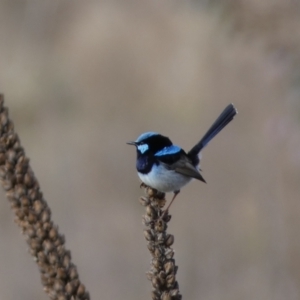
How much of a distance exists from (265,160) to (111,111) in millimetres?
4333

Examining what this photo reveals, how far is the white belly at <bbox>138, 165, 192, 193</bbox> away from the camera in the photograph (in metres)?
3.57

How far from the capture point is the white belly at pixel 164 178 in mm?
3570

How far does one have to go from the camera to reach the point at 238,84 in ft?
24.0

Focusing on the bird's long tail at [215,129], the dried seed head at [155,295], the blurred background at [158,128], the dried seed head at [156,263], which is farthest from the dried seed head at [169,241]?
the bird's long tail at [215,129]

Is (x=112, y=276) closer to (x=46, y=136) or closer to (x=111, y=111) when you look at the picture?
(x=46, y=136)

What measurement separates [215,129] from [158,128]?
382 centimetres

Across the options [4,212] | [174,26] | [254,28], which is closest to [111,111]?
[174,26]

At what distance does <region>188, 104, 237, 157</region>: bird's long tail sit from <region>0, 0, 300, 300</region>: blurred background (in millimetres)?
318

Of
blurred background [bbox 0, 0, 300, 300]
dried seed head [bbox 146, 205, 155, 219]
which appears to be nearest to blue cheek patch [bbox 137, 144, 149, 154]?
blurred background [bbox 0, 0, 300, 300]

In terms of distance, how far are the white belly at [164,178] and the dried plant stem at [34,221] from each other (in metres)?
1.60

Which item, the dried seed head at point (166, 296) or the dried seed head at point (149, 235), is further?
the dried seed head at point (149, 235)

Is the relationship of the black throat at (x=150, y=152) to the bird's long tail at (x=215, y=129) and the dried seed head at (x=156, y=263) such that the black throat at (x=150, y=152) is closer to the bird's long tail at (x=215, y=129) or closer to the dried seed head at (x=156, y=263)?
the bird's long tail at (x=215, y=129)

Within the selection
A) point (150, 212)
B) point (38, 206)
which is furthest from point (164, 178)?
point (38, 206)

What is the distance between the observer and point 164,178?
3.77m
